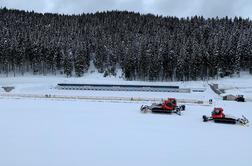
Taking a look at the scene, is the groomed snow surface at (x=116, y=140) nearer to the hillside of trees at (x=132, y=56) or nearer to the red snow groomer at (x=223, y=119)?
the red snow groomer at (x=223, y=119)

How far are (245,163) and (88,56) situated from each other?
88534mm

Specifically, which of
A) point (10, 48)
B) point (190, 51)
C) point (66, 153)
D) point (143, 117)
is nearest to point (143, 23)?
point (190, 51)

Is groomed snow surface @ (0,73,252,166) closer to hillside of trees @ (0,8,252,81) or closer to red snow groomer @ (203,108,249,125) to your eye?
red snow groomer @ (203,108,249,125)

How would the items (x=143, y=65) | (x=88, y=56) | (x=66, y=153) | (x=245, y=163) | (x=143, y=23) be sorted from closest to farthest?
(x=245, y=163), (x=66, y=153), (x=143, y=65), (x=88, y=56), (x=143, y=23)

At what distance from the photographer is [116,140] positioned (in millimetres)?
15461

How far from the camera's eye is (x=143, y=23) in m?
151

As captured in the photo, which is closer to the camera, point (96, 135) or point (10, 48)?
point (96, 135)

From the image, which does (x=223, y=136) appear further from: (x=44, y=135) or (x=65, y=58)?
(x=65, y=58)

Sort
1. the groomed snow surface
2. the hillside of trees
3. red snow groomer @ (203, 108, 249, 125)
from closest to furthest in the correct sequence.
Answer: the groomed snow surface, red snow groomer @ (203, 108, 249, 125), the hillside of trees

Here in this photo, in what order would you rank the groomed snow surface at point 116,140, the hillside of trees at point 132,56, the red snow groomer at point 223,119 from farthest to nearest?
the hillside of trees at point 132,56 < the red snow groomer at point 223,119 < the groomed snow surface at point 116,140

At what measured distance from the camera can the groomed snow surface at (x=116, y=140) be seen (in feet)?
40.9

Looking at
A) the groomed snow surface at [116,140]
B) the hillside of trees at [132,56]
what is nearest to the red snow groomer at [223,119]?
the groomed snow surface at [116,140]

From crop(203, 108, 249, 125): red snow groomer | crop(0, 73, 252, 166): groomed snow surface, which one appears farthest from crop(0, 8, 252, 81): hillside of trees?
crop(0, 73, 252, 166): groomed snow surface

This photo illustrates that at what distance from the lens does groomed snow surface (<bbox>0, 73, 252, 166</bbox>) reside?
1248 centimetres
